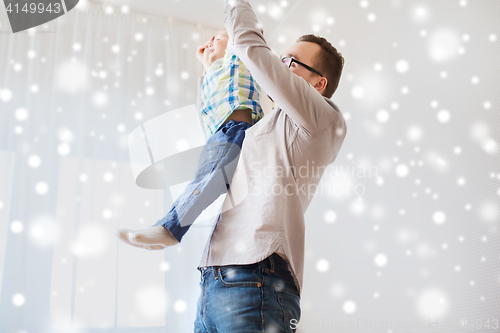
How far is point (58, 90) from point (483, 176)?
217 cm

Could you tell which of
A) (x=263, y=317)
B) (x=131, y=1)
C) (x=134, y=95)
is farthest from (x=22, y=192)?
(x=263, y=317)

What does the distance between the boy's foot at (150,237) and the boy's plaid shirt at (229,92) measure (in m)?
0.36

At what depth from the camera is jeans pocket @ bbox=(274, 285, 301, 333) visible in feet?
2.44

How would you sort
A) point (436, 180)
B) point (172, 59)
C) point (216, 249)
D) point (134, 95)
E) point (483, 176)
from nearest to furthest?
1. point (216, 249)
2. point (483, 176)
3. point (436, 180)
4. point (134, 95)
5. point (172, 59)

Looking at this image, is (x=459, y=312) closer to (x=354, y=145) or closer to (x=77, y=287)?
(x=354, y=145)

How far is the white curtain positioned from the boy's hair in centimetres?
139

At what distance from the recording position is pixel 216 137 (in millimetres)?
1040

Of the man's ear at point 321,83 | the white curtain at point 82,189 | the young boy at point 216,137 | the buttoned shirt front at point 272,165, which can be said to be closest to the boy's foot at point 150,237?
the young boy at point 216,137

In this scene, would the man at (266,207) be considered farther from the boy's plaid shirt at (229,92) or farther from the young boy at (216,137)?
the boy's plaid shirt at (229,92)

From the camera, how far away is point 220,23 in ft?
8.95
